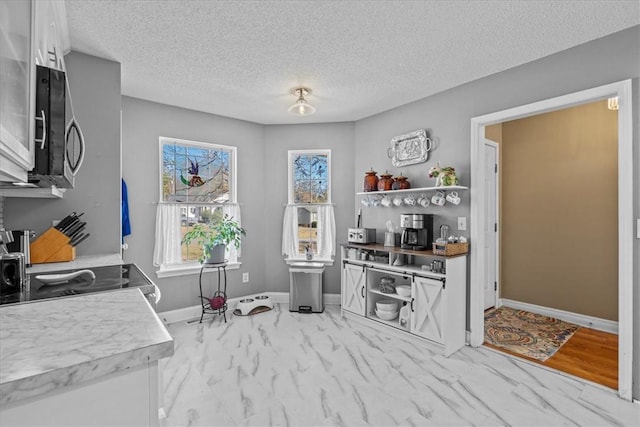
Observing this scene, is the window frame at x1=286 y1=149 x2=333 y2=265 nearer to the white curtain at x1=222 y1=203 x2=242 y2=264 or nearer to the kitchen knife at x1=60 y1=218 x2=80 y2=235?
the white curtain at x1=222 y1=203 x2=242 y2=264

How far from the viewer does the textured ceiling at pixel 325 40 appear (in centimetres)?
197

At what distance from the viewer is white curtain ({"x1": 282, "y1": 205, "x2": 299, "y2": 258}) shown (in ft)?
14.6

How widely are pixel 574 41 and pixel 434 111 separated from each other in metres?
1.26

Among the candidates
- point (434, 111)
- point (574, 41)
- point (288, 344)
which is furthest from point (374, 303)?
point (574, 41)

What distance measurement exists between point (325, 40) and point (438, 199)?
6.10ft

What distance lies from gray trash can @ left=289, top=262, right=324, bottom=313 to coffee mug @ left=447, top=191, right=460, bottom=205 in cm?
177

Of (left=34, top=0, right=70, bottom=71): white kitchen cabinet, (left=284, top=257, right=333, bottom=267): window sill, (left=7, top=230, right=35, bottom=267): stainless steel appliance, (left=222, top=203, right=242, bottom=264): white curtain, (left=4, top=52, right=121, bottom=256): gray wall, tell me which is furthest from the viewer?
(left=284, top=257, right=333, bottom=267): window sill

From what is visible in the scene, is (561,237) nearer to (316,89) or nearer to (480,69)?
(480,69)

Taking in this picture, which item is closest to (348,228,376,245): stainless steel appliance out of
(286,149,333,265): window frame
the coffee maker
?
the coffee maker

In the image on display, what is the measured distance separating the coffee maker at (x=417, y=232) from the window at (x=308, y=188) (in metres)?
1.41

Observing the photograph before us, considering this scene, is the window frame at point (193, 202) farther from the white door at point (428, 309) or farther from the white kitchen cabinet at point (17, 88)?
the white kitchen cabinet at point (17, 88)

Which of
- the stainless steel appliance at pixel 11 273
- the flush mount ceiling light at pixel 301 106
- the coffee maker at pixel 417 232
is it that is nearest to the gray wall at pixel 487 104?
the coffee maker at pixel 417 232

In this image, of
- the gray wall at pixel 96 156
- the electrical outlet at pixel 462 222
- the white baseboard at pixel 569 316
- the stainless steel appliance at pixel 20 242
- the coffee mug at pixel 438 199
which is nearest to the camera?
the stainless steel appliance at pixel 20 242

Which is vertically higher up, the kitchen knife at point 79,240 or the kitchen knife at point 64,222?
the kitchen knife at point 64,222
